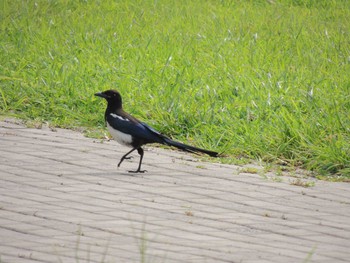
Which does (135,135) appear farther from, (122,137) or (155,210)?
(155,210)

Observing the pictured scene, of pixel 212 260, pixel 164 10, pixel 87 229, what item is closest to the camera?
pixel 212 260

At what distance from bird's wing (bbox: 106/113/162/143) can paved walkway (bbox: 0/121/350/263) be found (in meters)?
0.28

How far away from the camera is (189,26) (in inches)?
519

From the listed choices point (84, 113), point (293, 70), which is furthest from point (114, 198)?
point (293, 70)

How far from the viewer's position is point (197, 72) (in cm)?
1054

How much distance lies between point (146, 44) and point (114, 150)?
3.88 m

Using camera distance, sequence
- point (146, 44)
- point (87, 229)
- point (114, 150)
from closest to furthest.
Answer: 1. point (87, 229)
2. point (114, 150)
3. point (146, 44)

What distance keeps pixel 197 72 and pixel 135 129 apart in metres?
3.17

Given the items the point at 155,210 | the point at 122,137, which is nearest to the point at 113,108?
the point at 122,137

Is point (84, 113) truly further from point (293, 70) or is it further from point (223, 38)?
point (223, 38)

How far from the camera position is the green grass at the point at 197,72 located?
8.41m

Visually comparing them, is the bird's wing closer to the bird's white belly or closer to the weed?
the bird's white belly

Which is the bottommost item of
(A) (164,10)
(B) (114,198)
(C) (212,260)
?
(A) (164,10)

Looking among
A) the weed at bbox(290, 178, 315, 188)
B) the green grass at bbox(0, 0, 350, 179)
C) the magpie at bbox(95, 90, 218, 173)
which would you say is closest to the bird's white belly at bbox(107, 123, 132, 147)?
the magpie at bbox(95, 90, 218, 173)
